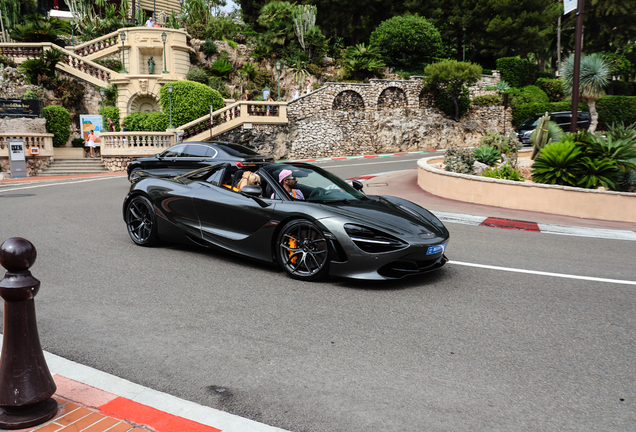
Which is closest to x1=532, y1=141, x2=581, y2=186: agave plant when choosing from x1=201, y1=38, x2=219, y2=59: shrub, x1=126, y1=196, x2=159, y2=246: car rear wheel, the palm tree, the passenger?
the passenger

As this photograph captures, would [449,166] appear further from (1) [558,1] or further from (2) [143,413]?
(1) [558,1]

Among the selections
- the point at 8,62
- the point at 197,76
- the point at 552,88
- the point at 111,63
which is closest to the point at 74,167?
the point at 8,62

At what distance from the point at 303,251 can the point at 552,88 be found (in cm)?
4305

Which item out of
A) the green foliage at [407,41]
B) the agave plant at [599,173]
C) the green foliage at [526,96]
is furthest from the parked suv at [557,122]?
the agave plant at [599,173]

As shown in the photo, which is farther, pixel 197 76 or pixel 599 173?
pixel 197 76

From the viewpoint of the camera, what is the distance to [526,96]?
40.5 meters

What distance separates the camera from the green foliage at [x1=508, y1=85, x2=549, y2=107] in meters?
40.4

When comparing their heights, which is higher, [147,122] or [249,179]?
[147,122]

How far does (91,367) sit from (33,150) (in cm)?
2487

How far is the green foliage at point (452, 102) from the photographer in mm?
39209

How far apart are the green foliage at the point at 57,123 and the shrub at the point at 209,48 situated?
47.8 feet

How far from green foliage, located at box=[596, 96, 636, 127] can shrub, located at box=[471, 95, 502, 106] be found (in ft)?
24.0

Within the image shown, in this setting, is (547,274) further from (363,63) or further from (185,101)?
(363,63)

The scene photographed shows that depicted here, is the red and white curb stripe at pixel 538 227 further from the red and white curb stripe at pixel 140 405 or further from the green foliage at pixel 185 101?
the green foliage at pixel 185 101
